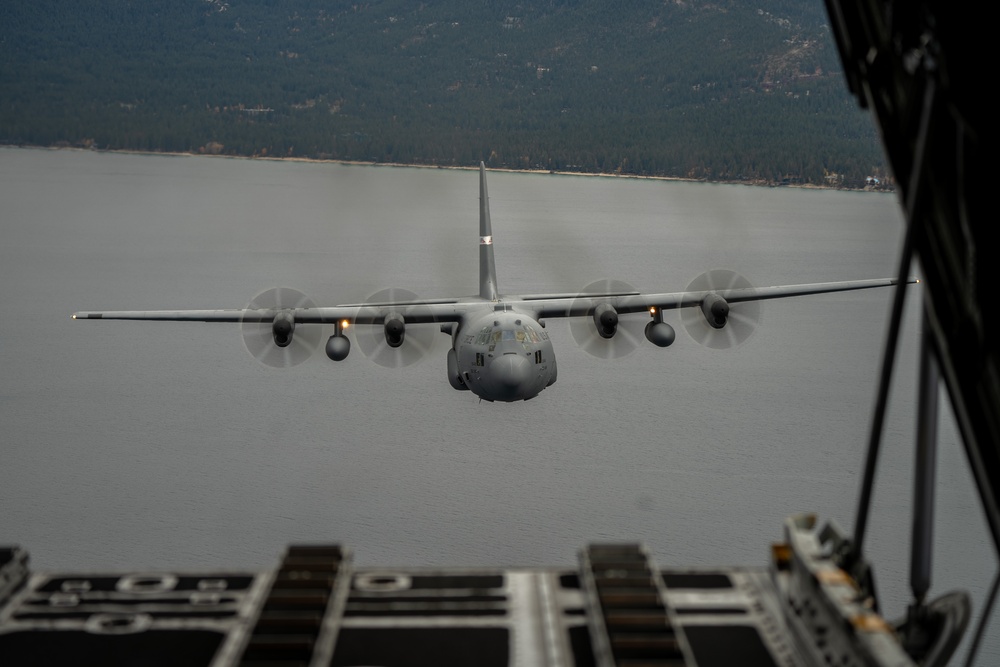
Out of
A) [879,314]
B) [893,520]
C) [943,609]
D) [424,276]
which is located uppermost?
[424,276]

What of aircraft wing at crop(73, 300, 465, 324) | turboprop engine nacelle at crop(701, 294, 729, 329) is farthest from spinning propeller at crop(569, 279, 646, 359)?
aircraft wing at crop(73, 300, 465, 324)

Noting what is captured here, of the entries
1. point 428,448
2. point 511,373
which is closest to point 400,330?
point 511,373

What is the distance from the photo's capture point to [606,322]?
52.0m

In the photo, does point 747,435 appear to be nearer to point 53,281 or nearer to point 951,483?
point 951,483

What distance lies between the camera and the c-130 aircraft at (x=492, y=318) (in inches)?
1729

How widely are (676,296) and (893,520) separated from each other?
18011mm

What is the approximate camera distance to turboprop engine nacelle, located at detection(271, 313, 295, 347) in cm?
5025

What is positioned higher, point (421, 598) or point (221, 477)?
point (221, 477)

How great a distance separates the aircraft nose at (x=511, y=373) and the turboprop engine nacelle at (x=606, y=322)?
986 centimetres

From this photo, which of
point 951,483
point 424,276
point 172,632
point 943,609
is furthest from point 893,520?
point 424,276

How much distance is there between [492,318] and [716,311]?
14.3 metres

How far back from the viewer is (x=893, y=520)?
5594 cm

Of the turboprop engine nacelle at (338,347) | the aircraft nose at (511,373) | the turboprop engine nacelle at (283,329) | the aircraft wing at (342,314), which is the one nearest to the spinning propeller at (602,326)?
the aircraft wing at (342,314)

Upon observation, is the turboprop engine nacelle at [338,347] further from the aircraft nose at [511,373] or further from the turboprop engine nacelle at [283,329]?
the aircraft nose at [511,373]
